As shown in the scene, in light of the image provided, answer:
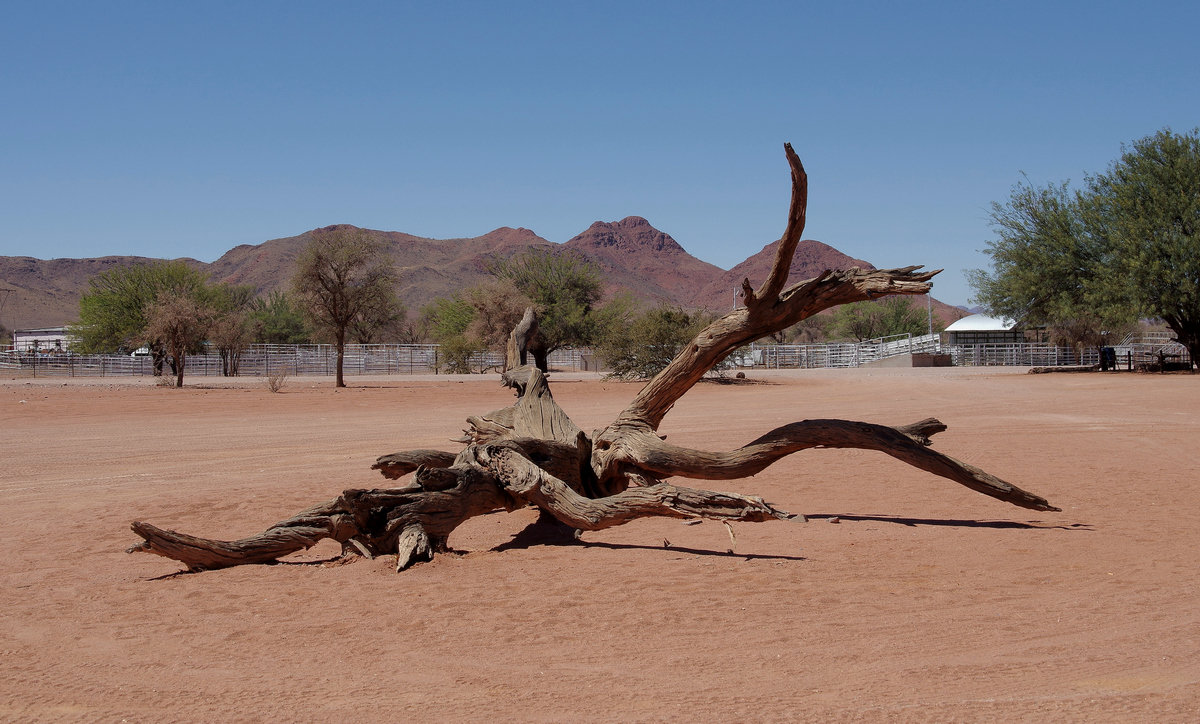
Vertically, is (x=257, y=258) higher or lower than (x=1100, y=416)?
higher

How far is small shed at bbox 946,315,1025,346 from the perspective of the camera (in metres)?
75.5

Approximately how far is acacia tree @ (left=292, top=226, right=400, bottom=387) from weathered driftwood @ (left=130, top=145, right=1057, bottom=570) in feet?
105

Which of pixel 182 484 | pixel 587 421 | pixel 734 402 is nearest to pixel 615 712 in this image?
pixel 182 484

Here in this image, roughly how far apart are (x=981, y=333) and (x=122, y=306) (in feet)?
222

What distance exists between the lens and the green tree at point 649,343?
3894 centimetres

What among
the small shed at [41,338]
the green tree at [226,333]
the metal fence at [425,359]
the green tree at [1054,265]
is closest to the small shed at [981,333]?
the metal fence at [425,359]

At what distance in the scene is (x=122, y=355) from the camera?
57.6 meters

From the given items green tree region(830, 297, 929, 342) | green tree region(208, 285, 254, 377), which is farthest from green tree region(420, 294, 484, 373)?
green tree region(830, 297, 929, 342)

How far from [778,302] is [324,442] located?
1026 cm

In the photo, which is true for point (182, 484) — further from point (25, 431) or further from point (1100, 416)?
point (1100, 416)

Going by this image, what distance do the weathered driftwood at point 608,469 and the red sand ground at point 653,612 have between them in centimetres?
26

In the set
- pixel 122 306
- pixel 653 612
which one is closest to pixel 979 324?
pixel 122 306

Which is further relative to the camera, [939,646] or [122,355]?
[122,355]

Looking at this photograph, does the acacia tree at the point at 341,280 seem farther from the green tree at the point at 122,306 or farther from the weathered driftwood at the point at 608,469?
the weathered driftwood at the point at 608,469
